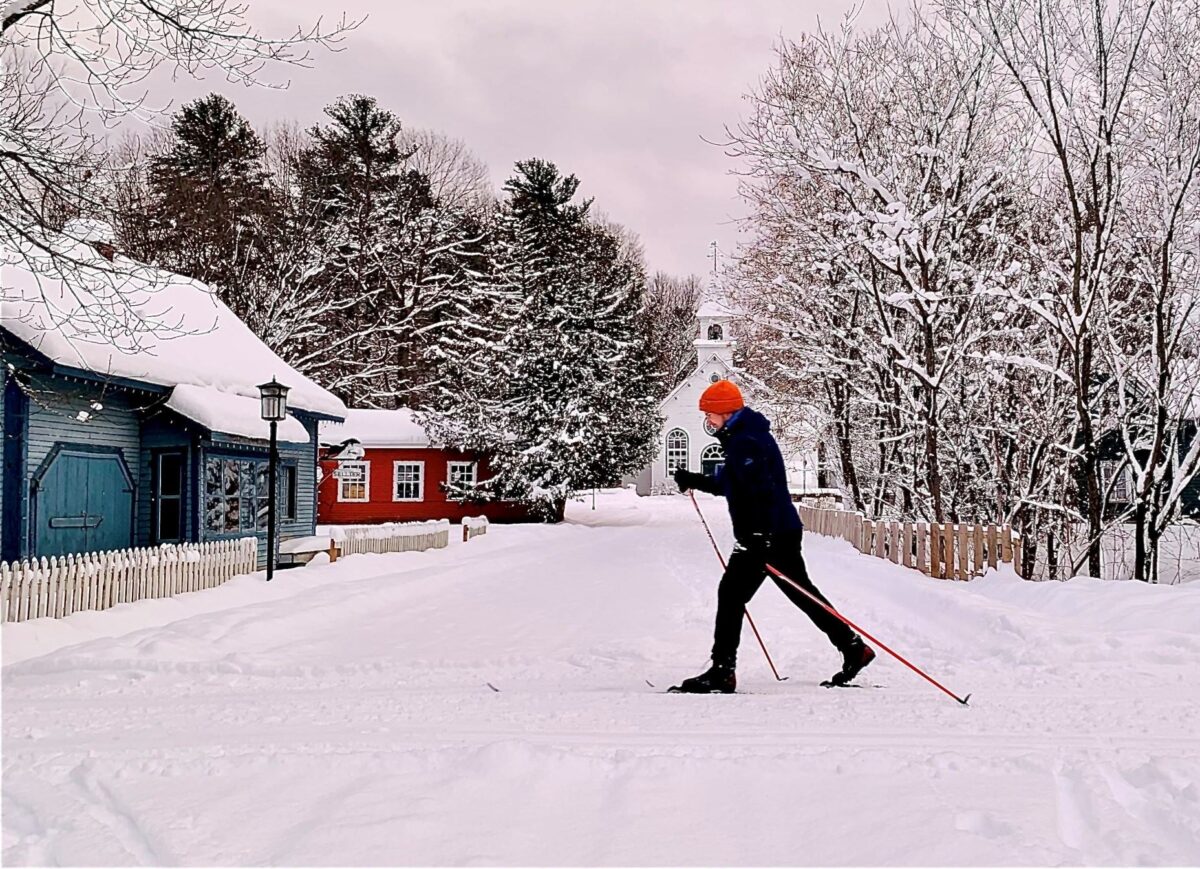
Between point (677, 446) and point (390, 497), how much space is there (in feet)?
75.5

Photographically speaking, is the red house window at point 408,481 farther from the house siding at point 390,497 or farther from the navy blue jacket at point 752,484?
the navy blue jacket at point 752,484

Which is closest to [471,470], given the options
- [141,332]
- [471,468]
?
[471,468]

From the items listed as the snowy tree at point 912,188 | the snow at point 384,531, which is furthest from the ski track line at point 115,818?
the snow at point 384,531

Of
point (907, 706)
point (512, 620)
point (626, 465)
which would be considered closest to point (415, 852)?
point (907, 706)

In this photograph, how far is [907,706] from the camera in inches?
205

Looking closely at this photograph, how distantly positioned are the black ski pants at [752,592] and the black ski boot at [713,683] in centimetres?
→ 6

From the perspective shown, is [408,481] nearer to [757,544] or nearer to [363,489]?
[363,489]

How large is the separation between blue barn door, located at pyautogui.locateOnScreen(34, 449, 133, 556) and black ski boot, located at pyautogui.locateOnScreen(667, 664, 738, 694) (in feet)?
34.0

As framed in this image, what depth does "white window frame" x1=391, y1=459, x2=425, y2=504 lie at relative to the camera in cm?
3256

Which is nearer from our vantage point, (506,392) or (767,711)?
(767,711)

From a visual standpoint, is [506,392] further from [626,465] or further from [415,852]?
[415,852]

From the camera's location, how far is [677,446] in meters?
52.0

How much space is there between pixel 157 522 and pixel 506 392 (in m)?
17.6

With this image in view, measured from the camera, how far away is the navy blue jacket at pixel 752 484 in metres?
6.07
